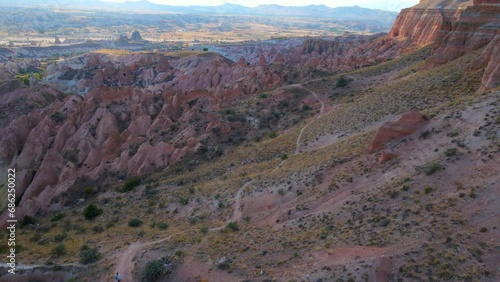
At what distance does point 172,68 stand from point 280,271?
95.2 m

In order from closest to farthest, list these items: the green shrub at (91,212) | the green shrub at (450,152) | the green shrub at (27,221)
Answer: the green shrub at (450,152) < the green shrub at (91,212) < the green shrub at (27,221)

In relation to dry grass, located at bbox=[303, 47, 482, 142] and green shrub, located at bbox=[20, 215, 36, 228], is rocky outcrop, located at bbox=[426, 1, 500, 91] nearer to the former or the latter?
dry grass, located at bbox=[303, 47, 482, 142]

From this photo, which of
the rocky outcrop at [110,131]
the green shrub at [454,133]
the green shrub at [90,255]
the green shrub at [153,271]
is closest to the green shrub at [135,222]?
the green shrub at [90,255]

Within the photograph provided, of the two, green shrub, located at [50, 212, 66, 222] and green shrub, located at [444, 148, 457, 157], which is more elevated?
green shrub, located at [444, 148, 457, 157]

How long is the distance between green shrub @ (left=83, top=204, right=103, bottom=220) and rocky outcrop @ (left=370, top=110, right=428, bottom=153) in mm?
21291

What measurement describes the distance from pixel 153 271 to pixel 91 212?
1414 cm

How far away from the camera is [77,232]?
2988 cm

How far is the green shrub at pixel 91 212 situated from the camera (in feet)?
106

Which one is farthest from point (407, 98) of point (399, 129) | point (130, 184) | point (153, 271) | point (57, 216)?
point (57, 216)

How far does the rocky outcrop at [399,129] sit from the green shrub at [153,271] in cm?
1480

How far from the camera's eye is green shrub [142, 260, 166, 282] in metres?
20.4

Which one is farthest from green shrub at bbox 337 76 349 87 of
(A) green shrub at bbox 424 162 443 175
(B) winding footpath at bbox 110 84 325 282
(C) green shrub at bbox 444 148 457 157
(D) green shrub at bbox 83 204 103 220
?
(D) green shrub at bbox 83 204 103 220

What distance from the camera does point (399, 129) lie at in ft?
86.1

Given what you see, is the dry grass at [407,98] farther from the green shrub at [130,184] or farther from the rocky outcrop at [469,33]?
the green shrub at [130,184]
